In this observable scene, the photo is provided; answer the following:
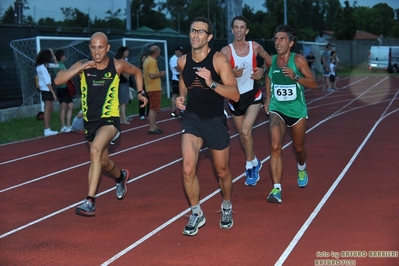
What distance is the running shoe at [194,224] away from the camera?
6.96 meters

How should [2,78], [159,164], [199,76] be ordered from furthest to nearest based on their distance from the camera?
[2,78] → [159,164] → [199,76]

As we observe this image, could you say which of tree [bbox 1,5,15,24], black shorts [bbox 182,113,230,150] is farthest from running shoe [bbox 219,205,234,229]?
tree [bbox 1,5,15,24]

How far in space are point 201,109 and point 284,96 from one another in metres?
1.92

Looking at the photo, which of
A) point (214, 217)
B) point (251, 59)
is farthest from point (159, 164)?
point (214, 217)

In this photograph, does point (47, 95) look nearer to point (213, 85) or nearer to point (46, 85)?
point (46, 85)

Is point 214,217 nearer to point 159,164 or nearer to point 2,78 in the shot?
point 159,164

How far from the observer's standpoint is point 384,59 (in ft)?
161

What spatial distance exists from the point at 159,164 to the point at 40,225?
417 centimetres

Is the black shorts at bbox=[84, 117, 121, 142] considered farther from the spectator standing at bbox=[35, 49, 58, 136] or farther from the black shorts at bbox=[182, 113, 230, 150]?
the spectator standing at bbox=[35, 49, 58, 136]

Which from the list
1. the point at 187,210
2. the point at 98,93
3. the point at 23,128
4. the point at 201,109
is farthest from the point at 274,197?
the point at 23,128

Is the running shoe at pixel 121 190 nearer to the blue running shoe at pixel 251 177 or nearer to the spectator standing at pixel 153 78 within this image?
the blue running shoe at pixel 251 177

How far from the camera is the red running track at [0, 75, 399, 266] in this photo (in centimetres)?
640

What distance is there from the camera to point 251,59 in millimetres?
9461

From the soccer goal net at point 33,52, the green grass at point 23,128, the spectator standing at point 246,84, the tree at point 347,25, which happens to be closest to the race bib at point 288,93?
the spectator standing at point 246,84
